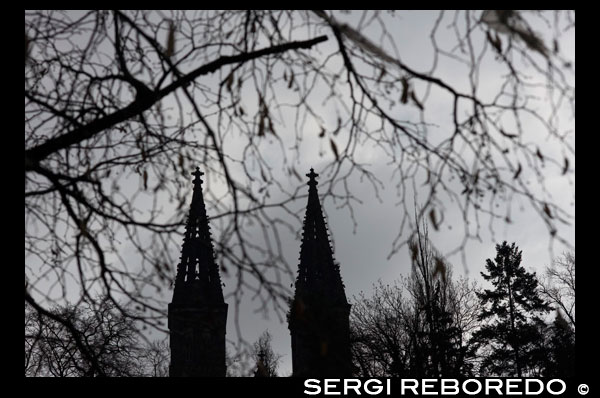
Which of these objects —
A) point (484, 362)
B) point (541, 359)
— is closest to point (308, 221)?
point (484, 362)

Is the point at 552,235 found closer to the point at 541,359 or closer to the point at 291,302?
the point at 291,302

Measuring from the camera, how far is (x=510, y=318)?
39625mm

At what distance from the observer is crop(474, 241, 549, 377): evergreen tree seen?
35.6 meters

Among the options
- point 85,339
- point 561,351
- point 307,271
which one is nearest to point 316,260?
point 307,271

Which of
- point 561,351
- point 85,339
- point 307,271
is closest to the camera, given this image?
point 85,339

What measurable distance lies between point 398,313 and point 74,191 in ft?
88.0

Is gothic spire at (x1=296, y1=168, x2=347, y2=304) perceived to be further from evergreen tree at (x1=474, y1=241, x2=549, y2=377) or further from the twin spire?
evergreen tree at (x1=474, y1=241, x2=549, y2=377)

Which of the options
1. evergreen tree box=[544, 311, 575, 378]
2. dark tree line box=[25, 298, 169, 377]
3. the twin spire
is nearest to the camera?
dark tree line box=[25, 298, 169, 377]

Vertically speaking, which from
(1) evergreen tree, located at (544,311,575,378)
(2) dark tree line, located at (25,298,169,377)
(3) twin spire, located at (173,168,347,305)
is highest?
(3) twin spire, located at (173,168,347,305)

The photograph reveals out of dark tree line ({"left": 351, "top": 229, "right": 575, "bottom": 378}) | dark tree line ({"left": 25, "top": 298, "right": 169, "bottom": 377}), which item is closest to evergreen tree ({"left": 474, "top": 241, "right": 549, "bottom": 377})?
dark tree line ({"left": 351, "top": 229, "right": 575, "bottom": 378})

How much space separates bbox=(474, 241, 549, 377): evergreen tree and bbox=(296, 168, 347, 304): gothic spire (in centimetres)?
935

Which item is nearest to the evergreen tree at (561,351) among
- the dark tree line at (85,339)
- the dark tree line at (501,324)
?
the dark tree line at (501,324)

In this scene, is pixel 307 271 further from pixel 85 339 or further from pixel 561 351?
pixel 85 339

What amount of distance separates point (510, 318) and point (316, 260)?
1534 centimetres
